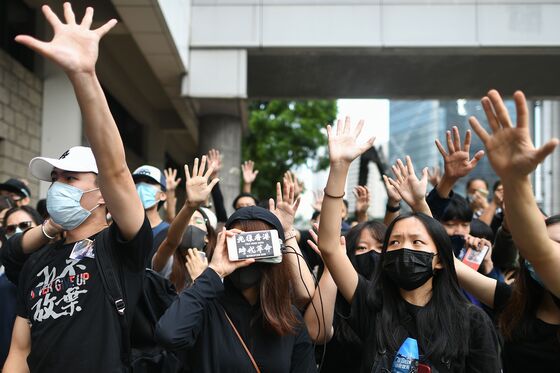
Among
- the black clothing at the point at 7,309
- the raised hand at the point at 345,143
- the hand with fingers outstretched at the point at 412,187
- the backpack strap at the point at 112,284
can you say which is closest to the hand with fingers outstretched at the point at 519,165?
the raised hand at the point at 345,143

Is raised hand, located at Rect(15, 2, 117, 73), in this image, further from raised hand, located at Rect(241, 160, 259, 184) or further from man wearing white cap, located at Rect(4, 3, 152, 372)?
raised hand, located at Rect(241, 160, 259, 184)

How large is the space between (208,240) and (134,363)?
183cm

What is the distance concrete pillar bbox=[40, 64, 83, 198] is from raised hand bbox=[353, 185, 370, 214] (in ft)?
17.2

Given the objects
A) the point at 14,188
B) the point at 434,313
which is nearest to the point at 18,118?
the point at 14,188

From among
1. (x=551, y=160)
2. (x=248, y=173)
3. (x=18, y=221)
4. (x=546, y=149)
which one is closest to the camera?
(x=546, y=149)

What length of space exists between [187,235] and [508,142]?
255 cm

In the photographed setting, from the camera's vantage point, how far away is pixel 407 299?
9.78ft

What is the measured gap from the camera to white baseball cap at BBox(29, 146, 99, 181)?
2732 mm

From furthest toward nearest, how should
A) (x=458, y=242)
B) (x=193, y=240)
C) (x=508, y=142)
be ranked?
1. (x=458, y=242)
2. (x=193, y=240)
3. (x=508, y=142)

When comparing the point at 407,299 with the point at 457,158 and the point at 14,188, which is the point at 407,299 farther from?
the point at 14,188

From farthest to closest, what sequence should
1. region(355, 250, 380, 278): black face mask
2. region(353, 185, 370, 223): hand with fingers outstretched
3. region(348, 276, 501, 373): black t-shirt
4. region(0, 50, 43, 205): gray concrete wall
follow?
region(0, 50, 43, 205): gray concrete wall
region(353, 185, 370, 223): hand with fingers outstretched
region(355, 250, 380, 278): black face mask
region(348, 276, 501, 373): black t-shirt

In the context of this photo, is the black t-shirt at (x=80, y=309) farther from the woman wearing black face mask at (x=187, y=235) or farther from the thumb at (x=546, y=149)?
the thumb at (x=546, y=149)

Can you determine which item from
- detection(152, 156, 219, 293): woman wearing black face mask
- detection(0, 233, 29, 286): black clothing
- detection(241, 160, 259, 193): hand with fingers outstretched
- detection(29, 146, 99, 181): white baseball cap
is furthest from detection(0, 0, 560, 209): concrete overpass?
detection(29, 146, 99, 181): white baseball cap

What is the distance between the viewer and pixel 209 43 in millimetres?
10195
